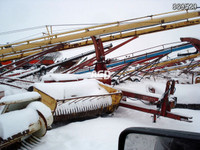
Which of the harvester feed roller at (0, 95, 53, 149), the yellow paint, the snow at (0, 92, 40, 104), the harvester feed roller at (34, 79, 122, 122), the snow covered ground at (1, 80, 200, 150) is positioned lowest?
the snow covered ground at (1, 80, 200, 150)

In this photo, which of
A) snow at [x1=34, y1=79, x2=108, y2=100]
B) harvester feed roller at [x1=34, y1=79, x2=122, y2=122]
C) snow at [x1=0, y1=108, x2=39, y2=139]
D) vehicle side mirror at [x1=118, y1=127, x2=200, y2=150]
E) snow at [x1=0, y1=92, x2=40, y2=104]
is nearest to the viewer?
vehicle side mirror at [x1=118, y1=127, x2=200, y2=150]

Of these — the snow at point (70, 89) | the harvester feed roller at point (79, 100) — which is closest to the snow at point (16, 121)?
the harvester feed roller at point (79, 100)

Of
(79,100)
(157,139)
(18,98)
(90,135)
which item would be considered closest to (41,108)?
(18,98)

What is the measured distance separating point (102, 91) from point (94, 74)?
5.43 feet

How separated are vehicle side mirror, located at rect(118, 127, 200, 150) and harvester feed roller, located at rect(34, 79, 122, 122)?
87.4 inches

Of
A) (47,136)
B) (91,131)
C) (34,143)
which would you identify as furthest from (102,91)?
(34,143)

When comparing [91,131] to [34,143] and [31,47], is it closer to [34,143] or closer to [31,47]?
[34,143]

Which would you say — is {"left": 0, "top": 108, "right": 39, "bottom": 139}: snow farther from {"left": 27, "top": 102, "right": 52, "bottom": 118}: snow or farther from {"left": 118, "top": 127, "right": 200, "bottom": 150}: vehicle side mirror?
{"left": 118, "top": 127, "right": 200, "bottom": 150}: vehicle side mirror

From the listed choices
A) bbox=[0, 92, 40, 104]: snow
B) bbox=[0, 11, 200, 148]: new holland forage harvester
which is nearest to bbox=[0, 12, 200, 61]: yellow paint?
bbox=[0, 11, 200, 148]: new holland forage harvester

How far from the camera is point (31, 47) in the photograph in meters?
7.39

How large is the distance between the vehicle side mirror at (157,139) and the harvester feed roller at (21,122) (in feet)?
3.89

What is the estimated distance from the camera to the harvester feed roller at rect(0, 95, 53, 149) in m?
1.29

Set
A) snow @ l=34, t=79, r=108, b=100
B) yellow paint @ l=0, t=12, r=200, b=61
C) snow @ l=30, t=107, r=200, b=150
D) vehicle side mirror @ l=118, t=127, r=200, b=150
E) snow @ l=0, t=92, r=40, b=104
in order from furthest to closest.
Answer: yellow paint @ l=0, t=12, r=200, b=61
snow @ l=34, t=79, r=108, b=100
snow @ l=30, t=107, r=200, b=150
snow @ l=0, t=92, r=40, b=104
vehicle side mirror @ l=118, t=127, r=200, b=150

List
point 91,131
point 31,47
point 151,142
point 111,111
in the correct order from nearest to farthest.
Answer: point 151,142 → point 91,131 → point 111,111 → point 31,47
